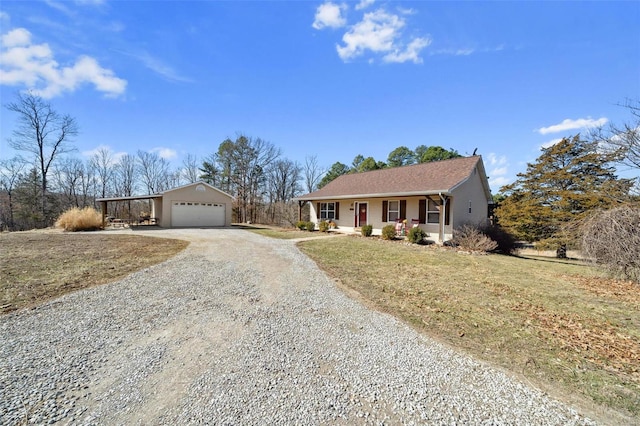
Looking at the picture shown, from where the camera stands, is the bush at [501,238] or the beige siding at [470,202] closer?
the bush at [501,238]

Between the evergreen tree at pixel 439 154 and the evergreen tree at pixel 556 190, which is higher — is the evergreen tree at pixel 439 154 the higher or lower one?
the higher one

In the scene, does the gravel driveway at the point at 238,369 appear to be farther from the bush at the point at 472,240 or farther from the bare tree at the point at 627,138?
the bare tree at the point at 627,138

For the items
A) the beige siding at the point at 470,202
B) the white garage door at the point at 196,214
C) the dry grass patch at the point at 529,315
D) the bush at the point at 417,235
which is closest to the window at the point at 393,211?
the bush at the point at 417,235

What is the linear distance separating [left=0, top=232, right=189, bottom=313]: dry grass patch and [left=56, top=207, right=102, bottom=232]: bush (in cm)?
735

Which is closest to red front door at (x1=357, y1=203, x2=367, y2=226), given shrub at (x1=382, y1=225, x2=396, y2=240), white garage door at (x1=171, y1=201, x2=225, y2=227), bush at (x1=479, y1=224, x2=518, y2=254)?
shrub at (x1=382, y1=225, x2=396, y2=240)

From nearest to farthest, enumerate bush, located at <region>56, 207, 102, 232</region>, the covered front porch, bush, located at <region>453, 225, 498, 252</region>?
1. bush, located at <region>453, 225, 498, 252</region>
2. the covered front porch
3. bush, located at <region>56, 207, 102, 232</region>

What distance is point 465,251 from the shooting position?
1160 centimetres

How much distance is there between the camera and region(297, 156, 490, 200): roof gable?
44.0 ft

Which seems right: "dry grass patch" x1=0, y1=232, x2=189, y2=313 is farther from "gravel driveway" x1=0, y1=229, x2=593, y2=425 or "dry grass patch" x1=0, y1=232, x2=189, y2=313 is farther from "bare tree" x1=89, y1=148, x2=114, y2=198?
"bare tree" x1=89, y1=148, x2=114, y2=198

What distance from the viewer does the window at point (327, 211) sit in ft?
61.0

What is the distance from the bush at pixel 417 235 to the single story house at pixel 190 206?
15507mm

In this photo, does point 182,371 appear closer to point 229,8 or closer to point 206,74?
point 229,8

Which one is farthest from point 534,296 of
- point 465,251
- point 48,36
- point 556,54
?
point 48,36

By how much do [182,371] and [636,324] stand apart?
6682mm
